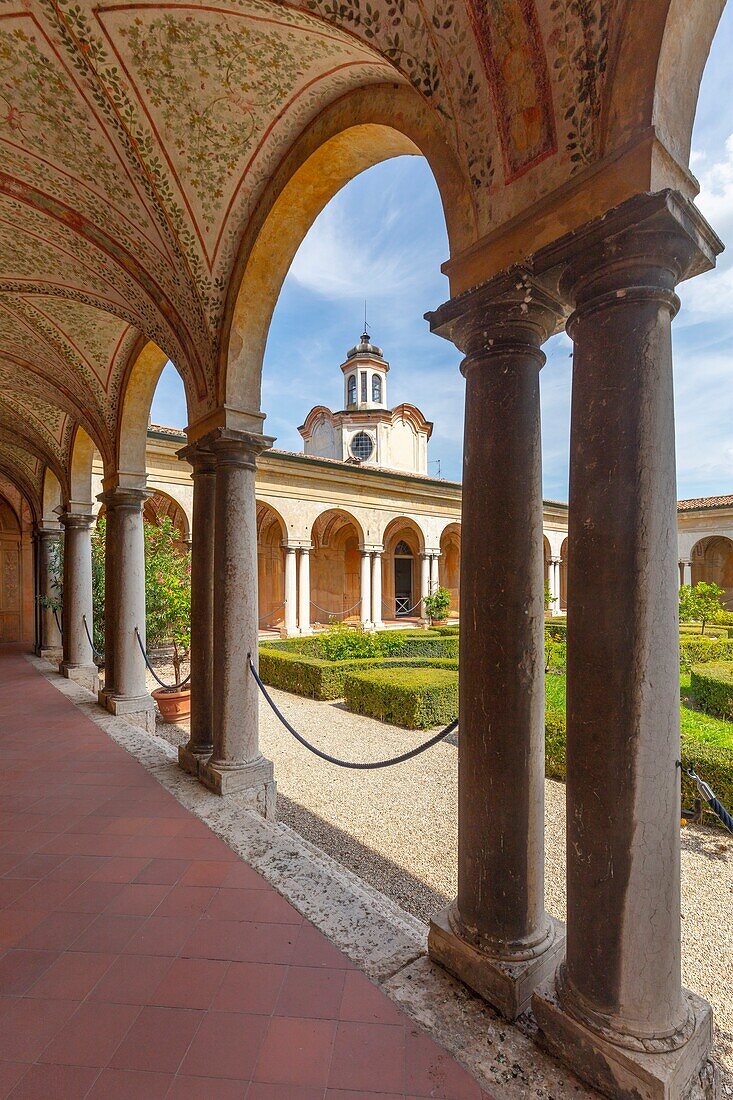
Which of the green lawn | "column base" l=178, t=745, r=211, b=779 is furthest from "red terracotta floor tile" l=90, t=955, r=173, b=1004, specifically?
the green lawn

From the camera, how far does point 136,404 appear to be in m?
6.80

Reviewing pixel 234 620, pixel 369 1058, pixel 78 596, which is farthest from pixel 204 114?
pixel 78 596

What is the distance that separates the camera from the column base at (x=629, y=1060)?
5.30 ft

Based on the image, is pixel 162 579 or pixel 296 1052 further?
pixel 162 579

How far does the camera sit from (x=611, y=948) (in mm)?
1737

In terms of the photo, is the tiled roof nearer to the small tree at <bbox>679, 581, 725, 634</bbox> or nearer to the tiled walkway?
the small tree at <bbox>679, 581, 725, 634</bbox>

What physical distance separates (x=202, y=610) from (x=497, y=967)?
3.36 m

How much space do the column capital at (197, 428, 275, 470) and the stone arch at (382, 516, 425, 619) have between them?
20.4 meters

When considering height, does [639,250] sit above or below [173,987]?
above

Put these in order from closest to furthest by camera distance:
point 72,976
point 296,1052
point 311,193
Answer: point 296,1052 → point 72,976 → point 311,193

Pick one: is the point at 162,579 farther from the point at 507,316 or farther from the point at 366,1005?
the point at 507,316

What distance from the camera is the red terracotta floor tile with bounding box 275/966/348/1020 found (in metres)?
2.04

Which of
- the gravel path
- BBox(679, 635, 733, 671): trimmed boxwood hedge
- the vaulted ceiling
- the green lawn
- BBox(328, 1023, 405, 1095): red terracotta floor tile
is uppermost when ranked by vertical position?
the vaulted ceiling

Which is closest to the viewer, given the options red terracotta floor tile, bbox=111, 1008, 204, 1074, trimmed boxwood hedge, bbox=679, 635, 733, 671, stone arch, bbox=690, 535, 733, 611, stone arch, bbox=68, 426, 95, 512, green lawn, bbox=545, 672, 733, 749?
red terracotta floor tile, bbox=111, 1008, 204, 1074
